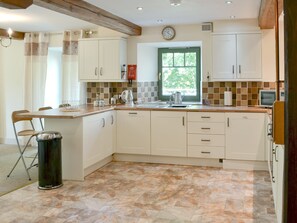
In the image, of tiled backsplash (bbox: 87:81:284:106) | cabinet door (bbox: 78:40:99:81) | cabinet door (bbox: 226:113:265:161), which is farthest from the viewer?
cabinet door (bbox: 78:40:99:81)

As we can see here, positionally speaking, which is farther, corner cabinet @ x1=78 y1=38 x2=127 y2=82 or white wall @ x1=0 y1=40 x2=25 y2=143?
white wall @ x1=0 y1=40 x2=25 y2=143

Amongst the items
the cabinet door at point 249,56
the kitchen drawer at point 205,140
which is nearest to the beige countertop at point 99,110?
the kitchen drawer at point 205,140

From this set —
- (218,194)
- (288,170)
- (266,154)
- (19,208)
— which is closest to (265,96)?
(266,154)

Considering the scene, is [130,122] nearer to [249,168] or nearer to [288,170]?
[249,168]

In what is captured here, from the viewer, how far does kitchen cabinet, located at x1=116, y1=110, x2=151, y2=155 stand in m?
5.52

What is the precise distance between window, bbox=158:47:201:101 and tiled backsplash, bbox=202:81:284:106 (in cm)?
58

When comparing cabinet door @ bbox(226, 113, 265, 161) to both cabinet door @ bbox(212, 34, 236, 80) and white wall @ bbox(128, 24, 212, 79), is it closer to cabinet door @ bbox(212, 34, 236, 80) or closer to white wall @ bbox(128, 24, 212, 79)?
cabinet door @ bbox(212, 34, 236, 80)

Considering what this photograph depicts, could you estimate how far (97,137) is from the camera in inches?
197

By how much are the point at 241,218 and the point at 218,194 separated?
0.73 m

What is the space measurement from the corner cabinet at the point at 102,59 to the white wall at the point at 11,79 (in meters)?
1.71

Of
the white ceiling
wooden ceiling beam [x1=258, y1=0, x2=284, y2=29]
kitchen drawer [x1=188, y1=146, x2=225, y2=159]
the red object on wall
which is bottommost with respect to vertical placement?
kitchen drawer [x1=188, y1=146, x2=225, y2=159]

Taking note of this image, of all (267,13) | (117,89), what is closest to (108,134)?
(117,89)

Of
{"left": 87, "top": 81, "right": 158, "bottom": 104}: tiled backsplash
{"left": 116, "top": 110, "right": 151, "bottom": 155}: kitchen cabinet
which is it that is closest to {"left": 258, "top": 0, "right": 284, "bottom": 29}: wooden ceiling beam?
{"left": 116, "top": 110, "right": 151, "bottom": 155}: kitchen cabinet

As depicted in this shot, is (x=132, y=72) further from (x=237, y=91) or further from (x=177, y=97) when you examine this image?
(x=237, y=91)
